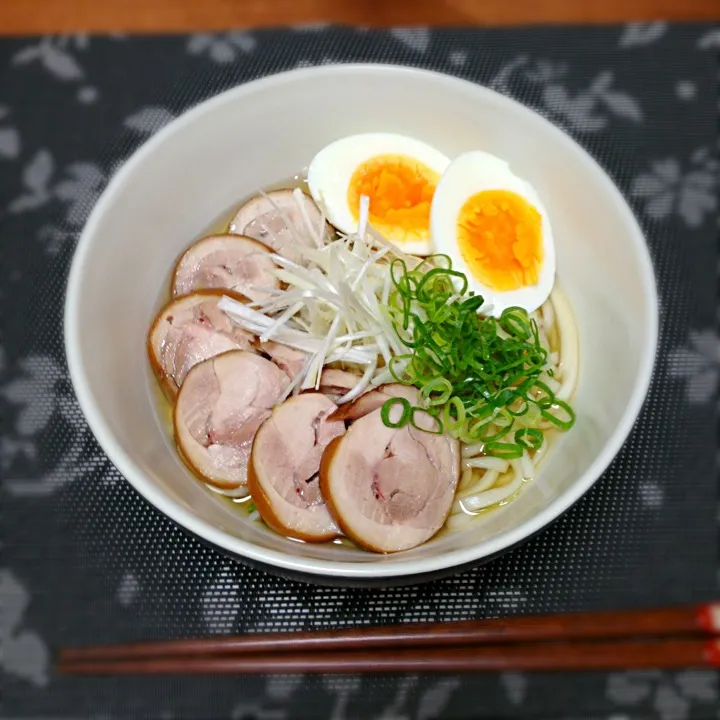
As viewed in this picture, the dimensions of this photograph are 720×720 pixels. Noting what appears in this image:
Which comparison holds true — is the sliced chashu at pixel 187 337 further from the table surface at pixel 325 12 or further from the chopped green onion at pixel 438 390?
the table surface at pixel 325 12

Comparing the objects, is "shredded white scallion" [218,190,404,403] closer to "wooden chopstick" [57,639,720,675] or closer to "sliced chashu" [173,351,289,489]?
"sliced chashu" [173,351,289,489]

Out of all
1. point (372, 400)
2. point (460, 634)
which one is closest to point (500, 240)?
point (372, 400)

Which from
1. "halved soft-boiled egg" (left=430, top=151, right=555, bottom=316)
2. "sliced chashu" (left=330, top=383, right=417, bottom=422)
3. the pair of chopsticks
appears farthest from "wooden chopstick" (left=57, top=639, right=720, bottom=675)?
"halved soft-boiled egg" (left=430, top=151, right=555, bottom=316)

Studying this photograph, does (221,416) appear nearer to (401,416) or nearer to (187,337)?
(187,337)

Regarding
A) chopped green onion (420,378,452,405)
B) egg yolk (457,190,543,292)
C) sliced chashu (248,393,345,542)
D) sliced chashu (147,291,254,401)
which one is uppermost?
egg yolk (457,190,543,292)

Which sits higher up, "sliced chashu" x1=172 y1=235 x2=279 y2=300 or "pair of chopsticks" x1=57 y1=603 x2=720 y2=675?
"sliced chashu" x1=172 y1=235 x2=279 y2=300

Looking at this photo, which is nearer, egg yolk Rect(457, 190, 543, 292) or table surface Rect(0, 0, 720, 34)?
egg yolk Rect(457, 190, 543, 292)

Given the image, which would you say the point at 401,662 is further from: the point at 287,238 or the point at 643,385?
the point at 287,238
